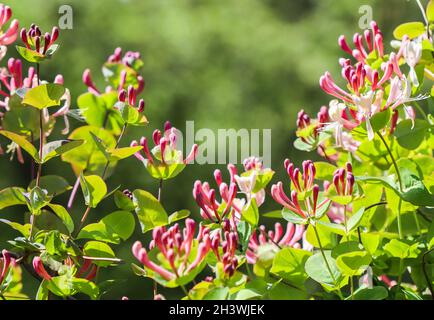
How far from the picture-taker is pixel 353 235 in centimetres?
72

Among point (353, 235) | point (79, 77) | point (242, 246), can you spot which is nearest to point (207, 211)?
point (242, 246)

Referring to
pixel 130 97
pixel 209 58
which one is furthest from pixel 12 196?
pixel 209 58

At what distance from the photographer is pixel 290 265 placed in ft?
2.27

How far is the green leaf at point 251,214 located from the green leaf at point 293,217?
4cm

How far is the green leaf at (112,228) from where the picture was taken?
70 centimetres

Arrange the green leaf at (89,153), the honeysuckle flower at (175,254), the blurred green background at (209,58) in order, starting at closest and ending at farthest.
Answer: the honeysuckle flower at (175,254) < the green leaf at (89,153) < the blurred green background at (209,58)

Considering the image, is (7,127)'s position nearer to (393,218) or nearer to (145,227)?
(145,227)

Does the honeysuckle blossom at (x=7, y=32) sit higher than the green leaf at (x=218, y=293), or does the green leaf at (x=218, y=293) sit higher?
the honeysuckle blossom at (x=7, y=32)

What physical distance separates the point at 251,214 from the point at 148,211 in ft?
0.32

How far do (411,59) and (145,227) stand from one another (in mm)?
308

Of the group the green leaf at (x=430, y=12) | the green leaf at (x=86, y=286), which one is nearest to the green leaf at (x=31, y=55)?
the green leaf at (x=86, y=286)

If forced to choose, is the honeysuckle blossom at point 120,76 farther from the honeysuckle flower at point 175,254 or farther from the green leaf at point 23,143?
the honeysuckle flower at point 175,254

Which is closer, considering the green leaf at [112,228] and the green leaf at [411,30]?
the green leaf at [112,228]

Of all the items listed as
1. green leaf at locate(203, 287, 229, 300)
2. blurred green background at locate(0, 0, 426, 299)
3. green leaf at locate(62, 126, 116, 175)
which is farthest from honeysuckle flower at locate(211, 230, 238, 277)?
blurred green background at locate(0, 0, 426, 299)
